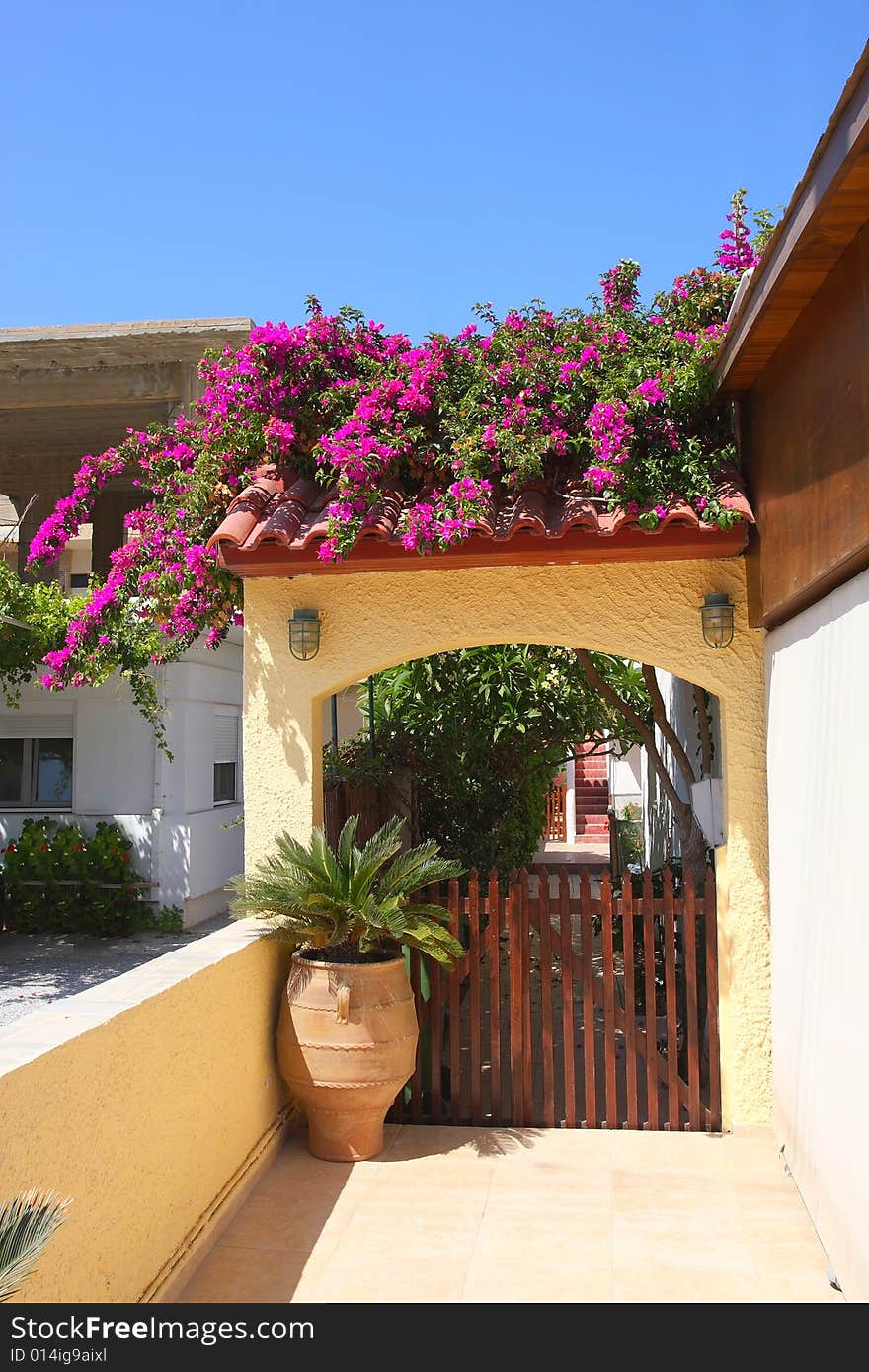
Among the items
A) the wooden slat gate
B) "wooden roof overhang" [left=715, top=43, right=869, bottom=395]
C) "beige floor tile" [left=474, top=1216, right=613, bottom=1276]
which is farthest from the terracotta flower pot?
"wooden roof overhang" [left=715, top=43, right=869, bottom=395]

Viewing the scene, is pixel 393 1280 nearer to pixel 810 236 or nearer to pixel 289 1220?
pixel 289 1220

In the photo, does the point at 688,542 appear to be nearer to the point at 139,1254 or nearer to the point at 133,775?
the point at 139,1254

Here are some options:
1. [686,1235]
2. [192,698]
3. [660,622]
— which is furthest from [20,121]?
[686,1235]

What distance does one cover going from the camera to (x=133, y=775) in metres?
13.6

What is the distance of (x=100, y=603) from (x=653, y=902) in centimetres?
467

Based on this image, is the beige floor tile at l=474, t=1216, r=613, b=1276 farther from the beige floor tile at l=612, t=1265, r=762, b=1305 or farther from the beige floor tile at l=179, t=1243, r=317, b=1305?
the beige floor tile at l=179, t=1243, r=317, b=1305

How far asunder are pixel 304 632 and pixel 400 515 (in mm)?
1004

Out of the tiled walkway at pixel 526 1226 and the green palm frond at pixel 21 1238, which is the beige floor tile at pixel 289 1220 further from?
the green palm frond at pixel 21 1238

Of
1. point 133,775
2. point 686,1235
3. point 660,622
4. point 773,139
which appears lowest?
point 686,1235

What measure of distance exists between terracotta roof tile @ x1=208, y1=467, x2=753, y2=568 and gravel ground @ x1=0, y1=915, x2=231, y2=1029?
512cm

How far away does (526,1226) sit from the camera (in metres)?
4.98

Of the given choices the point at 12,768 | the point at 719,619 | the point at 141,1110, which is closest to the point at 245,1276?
the point at 141,1110

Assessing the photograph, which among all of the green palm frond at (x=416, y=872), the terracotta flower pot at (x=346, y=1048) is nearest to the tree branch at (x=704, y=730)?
the green palm frond at (x=416, y=872)

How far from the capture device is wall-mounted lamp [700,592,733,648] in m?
6.16
